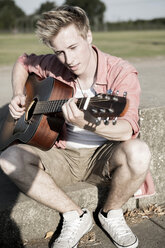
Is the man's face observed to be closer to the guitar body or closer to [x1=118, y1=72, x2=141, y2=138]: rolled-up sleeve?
the guitar body

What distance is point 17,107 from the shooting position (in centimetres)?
322

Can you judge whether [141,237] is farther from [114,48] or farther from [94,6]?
[94,6]

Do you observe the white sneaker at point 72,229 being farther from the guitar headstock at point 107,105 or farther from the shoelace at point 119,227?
the guitar headstock at point 107,105

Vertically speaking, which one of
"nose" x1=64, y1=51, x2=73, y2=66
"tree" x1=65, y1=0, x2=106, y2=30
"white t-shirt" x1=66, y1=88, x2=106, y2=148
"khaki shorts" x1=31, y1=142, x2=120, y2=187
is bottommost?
"tree" x1=65, y1=0, x2=106, y2=30

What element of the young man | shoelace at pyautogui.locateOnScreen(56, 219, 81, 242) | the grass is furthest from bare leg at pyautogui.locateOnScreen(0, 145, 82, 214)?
the grass

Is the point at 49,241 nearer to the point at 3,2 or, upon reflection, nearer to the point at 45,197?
the point at 45,197

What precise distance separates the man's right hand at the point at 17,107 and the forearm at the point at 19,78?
0.31m

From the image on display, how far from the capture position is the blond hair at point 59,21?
285 cm

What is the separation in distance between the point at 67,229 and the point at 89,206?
16.3 inches

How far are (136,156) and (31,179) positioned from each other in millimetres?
800

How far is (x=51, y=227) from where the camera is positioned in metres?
3.07

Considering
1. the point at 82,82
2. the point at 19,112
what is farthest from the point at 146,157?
the point at 19,112

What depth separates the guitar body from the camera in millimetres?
2953

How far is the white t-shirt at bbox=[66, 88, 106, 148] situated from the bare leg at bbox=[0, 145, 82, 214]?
41cm
